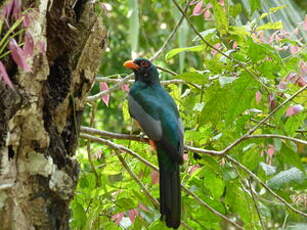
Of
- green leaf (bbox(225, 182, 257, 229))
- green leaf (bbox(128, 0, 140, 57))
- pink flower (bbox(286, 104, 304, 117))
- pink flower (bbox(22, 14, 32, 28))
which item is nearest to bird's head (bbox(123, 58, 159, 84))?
green leaf (bbox(225, 182, 257, 229))

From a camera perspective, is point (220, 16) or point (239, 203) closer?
point (220, 16)

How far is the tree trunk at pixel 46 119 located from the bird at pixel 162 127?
675 millimetres

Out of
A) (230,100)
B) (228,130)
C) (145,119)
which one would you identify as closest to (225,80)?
(230,100)

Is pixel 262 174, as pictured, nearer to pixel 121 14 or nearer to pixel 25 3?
pixel 25 3

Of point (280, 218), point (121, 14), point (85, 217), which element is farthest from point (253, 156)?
point (121, 14)

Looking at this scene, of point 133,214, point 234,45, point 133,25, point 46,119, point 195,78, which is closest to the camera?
point 133,25

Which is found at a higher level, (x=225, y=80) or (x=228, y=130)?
(x=225, y=80)

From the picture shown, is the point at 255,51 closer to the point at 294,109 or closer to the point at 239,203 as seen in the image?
the point at 294,109

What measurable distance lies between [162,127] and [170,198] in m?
0.63

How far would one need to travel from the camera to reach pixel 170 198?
263 centimetres

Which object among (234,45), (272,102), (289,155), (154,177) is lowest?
(154,177)

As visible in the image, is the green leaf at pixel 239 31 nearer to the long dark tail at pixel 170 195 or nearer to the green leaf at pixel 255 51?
the green leaf at pixel 255 51

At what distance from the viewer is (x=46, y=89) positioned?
6.64 ft

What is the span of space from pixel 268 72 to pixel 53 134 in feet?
2.96
